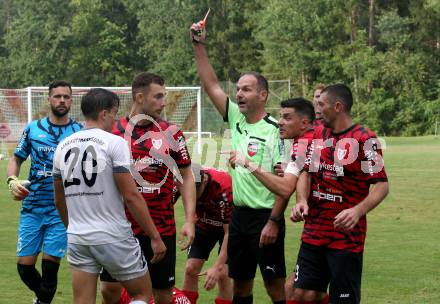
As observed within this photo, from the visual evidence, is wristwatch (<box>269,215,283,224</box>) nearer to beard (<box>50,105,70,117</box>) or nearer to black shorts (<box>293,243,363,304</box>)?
black shorts (<box>293,243,363,304</box>)

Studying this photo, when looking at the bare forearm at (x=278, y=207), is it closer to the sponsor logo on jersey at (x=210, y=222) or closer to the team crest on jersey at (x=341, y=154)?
the team crest on jersey at (x=341, y=154)

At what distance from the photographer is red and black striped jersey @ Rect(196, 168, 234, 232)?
350 inches

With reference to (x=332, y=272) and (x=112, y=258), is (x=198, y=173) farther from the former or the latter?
(x=112, y=258)

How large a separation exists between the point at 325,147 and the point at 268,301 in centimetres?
300

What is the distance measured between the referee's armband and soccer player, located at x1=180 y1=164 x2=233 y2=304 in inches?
46.8

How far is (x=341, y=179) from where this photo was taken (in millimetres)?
7188

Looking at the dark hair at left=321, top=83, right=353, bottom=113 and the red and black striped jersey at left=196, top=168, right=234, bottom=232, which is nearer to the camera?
the dark hair at left=321, top=83, right=353, bottom=113

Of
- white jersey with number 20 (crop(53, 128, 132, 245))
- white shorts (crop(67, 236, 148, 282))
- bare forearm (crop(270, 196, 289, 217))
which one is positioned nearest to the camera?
white jersey with number 20 (crop(53, 128, 132, 245))

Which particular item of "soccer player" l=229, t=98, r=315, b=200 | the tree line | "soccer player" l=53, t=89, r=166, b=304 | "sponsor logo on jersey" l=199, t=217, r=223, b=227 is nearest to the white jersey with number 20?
"soccer player" l=53, t=89, r=166, b=304

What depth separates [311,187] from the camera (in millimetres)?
7398

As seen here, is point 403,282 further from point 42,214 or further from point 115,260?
point 115,260

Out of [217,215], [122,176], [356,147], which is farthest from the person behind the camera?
[217,215]

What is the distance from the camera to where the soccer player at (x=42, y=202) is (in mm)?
9250

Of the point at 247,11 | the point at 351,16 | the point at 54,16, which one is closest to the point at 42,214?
the point at 351,16
